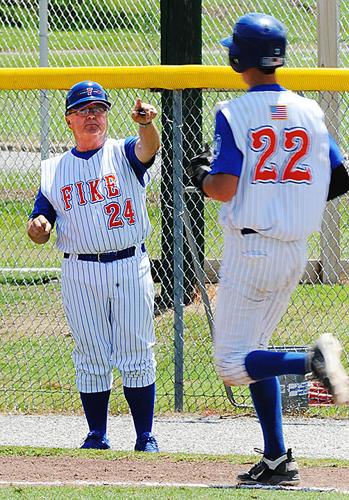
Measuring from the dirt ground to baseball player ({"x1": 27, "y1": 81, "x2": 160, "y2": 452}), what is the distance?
51 cm

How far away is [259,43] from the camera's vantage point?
4.64m

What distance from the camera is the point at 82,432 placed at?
6.73m

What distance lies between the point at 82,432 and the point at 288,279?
2.40 metres

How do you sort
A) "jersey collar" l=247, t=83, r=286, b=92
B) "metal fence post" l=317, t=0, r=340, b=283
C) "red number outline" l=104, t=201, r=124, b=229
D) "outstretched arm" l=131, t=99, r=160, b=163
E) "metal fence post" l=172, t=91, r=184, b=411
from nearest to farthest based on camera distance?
1. "jersey collar" l=247, t=83, r=286, b=92
2. "outstretched arm" l=131, t=99, r=160, b=163
3. "red number outline" l=104, t=201, r=124, b=229
4. "metal fence post" l=172, t=91, r=184, b=411
5. "metal fence post" l=317, t=0, r=340, b=283

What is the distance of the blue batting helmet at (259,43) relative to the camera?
183 inches

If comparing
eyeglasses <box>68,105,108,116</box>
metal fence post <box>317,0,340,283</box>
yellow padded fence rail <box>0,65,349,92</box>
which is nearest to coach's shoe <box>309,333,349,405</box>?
eyeglasses <box>68,105,108,116</box>

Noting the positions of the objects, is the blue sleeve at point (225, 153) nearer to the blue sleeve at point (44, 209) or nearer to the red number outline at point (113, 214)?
the red number outline at point (113, 214)

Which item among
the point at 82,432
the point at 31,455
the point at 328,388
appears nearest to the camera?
the point at 328,388

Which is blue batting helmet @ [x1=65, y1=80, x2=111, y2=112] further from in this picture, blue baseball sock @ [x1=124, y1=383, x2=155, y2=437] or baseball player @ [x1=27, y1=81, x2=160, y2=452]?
blue baseball sock @ [x1=124, y1=383, x2=155, y2=437]

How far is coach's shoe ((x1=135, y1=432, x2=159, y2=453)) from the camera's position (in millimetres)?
5934

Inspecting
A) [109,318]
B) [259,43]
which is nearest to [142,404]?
[109,318]

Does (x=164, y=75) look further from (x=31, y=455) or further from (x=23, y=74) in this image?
(x=31, y=455)

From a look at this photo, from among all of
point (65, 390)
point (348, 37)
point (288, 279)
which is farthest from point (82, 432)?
point (348, 37)

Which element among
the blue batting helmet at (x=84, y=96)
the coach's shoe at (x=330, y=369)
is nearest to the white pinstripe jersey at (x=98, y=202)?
the blue batting helmet at (x=84, y=96)
